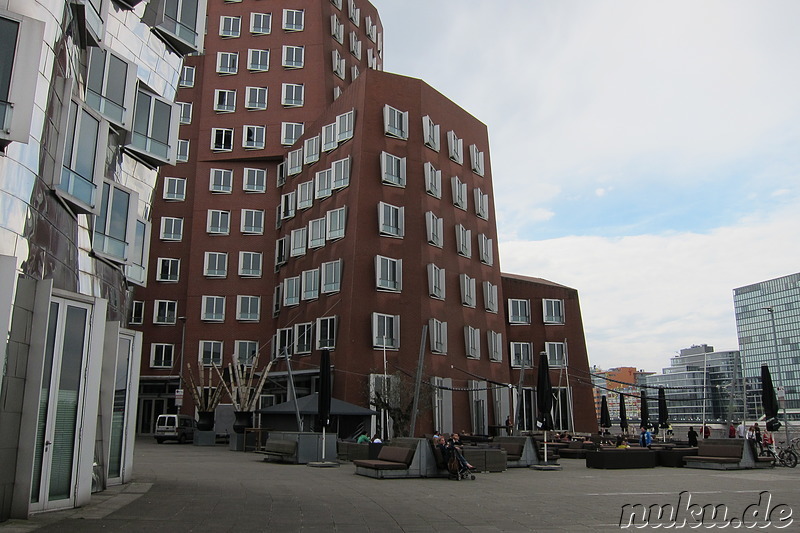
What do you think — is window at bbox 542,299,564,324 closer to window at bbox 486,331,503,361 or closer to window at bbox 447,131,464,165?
window at bbox 486,331,503,361

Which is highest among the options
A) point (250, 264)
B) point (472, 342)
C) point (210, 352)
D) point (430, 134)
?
point (430, 134)

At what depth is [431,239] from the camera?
1702 inches

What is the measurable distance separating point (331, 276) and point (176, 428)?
13.0 metres

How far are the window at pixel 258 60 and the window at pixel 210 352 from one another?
839 inches

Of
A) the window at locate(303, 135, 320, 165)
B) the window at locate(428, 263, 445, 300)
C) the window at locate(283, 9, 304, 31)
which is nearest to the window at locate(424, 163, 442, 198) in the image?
the window at locate(428, 263, 445, 300)

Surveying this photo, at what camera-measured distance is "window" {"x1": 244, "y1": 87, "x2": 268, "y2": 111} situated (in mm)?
55281

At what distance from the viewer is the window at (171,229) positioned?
181 ft

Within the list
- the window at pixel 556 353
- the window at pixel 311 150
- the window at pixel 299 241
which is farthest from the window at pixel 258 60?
the window at pixel 556 353

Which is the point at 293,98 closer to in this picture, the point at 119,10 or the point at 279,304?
the point at 279,304

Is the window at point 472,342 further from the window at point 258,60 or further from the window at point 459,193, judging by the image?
the window at point 258,60

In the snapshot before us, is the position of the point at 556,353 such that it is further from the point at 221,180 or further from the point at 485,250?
the point at 221,180

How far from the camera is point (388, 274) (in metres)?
41.0

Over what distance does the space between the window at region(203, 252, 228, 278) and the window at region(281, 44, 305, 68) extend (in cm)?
1539

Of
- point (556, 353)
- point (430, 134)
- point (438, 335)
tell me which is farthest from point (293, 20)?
point (556, 353)
